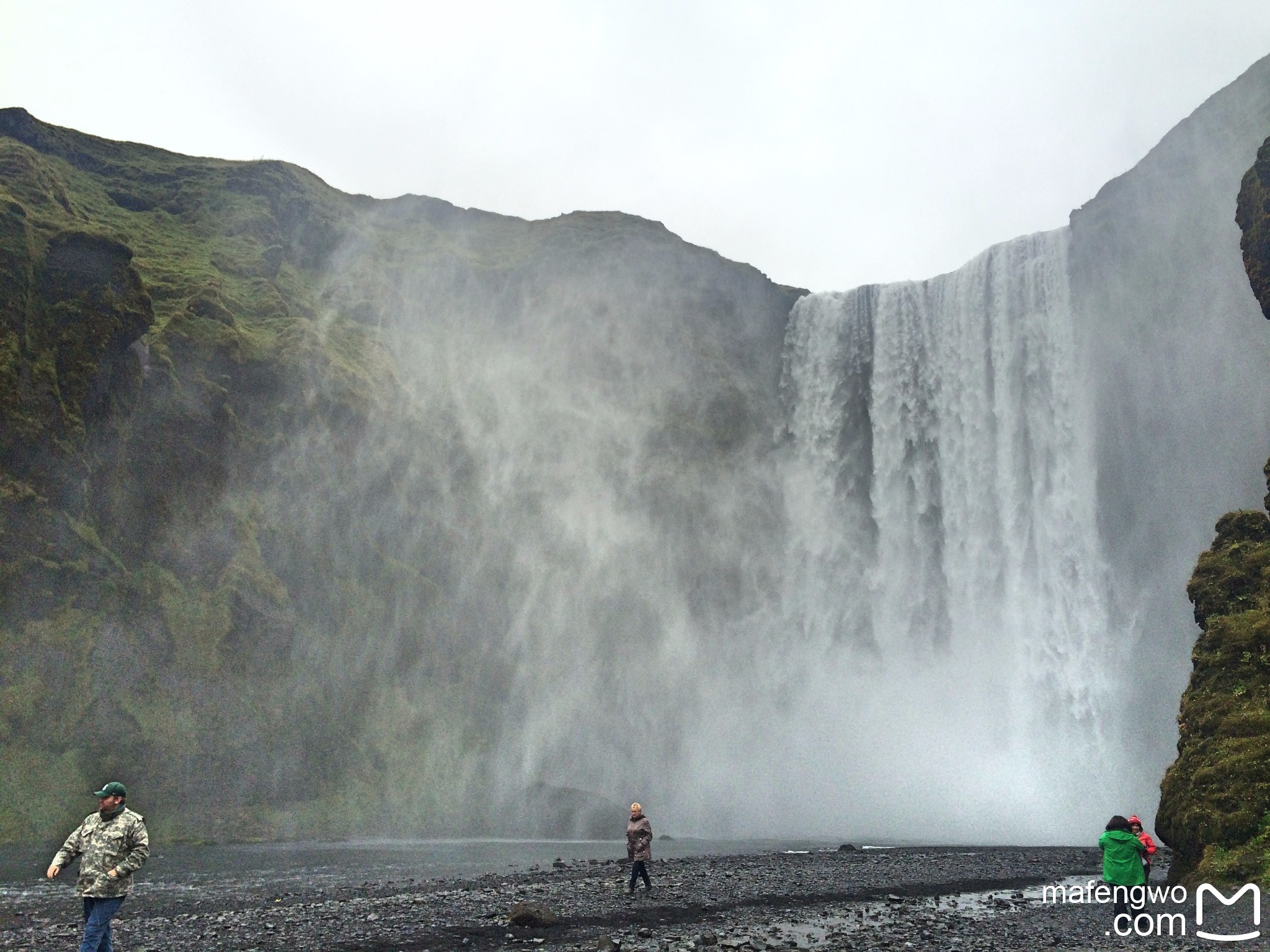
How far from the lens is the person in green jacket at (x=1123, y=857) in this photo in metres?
13.9

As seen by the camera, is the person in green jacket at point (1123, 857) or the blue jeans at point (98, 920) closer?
the blue jeans at point (98, 920)

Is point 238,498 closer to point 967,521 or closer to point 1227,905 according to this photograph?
point 967,521

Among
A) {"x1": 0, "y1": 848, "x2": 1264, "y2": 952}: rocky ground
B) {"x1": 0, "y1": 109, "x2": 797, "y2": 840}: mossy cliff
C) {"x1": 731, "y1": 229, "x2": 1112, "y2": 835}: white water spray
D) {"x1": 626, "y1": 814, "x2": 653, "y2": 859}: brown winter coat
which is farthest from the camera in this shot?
{"x1": 731, "y1": 229, "x2": 1112, "y2": 835}: white water spray

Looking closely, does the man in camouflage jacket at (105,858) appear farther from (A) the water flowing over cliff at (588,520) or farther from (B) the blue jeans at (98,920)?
(A) the water flowing over cliff at (588,520)

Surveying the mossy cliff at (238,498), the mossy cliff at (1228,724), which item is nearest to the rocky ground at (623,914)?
the mossy cliff at (1228,724)

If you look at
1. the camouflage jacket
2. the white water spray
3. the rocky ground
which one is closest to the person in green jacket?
the rocky ground

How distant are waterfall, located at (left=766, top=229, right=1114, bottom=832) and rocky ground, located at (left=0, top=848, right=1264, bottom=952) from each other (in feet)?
77.4

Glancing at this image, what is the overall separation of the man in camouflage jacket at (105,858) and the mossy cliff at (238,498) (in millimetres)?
33044

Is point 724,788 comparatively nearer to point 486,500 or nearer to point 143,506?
point 486,500

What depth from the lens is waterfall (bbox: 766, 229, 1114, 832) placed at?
4866 cm

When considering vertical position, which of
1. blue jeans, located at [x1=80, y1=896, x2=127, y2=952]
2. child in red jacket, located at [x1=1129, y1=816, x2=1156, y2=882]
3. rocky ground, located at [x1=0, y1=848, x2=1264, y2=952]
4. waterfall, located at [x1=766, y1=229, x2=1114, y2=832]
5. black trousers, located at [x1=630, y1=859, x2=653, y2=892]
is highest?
waterfall, located at [x1=766, y1=229, x2=1114, y2=832]

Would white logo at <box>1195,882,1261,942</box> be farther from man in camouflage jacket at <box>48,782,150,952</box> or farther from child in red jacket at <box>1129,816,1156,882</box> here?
man in camouflage jacket at <box>48,782,150,952</box>

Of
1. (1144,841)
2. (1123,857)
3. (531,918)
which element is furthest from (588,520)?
(1123,857)

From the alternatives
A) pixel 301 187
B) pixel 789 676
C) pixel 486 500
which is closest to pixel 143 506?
pixel 486 500
